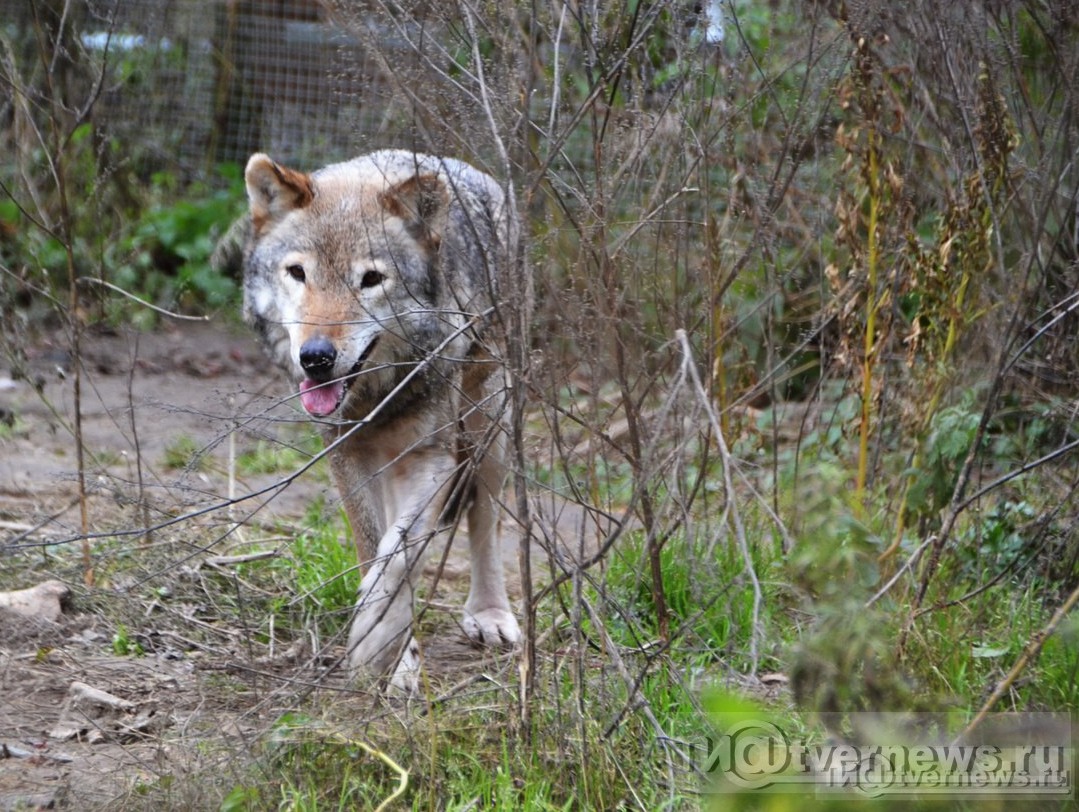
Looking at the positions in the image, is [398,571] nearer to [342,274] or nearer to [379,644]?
[379,644]

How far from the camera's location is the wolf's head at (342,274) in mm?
4047

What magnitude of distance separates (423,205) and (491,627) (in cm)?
166

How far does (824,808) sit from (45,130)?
931 centimetres

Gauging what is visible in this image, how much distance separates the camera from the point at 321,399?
13.4 ft

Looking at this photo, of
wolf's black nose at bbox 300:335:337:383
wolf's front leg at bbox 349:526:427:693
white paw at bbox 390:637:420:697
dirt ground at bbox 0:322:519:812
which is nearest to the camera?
dirt ground at bbox 0:322:519:812

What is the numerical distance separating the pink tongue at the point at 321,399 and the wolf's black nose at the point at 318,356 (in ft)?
0.17

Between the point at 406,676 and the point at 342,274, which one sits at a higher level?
the point at 342,274

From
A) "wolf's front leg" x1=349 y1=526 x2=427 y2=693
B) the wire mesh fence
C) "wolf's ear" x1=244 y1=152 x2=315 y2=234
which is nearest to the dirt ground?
the wire mesh fence

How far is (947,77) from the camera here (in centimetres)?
412

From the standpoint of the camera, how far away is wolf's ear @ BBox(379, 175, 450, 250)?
3.88 meters

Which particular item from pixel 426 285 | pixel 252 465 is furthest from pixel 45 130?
pixel 426 285

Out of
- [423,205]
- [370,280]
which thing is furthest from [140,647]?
[423,205]

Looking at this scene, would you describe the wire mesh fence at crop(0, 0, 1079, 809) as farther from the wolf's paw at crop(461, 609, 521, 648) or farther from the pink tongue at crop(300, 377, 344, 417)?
the pink tongue at crop(300, 377, 344, 417)

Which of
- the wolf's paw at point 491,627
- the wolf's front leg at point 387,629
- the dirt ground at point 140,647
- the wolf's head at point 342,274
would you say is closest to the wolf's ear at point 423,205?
the wolf's head at point 342,274
